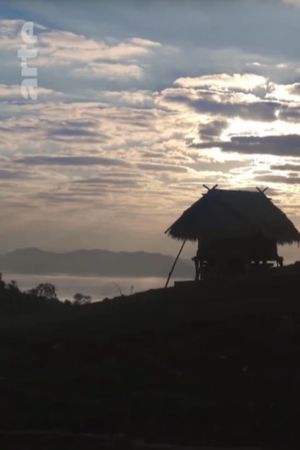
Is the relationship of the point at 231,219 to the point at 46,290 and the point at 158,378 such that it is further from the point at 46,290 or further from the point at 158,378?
the point at 158,378

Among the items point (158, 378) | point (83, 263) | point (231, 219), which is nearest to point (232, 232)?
point (231, 219)

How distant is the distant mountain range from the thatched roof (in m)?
22.2

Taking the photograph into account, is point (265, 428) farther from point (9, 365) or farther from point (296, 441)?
point (9, 365)

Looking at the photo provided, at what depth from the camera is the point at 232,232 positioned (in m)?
30.8

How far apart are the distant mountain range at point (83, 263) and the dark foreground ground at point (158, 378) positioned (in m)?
34.9

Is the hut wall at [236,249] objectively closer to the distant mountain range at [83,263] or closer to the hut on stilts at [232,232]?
the hut on stilts at [232,232]

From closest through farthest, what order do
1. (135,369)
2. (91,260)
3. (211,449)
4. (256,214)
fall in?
1. (211,449)
2. (135,369)
3. (256,214)
4. (91,260)

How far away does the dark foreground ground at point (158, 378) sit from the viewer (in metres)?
11.4

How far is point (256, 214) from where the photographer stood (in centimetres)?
3128

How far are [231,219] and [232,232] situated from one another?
0.44 metres

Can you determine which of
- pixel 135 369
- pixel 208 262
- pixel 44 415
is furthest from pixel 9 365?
pixel 208 262

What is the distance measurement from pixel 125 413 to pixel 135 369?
257 centimetres

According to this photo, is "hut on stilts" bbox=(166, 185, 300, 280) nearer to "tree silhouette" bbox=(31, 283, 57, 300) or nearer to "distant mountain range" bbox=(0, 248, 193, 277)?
"tree silhouette" bbox=(31, 283, 57, 300)

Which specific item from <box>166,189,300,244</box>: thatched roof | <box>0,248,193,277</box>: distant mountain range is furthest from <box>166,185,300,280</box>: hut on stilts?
<box>0,248,193,277</box>: distant mountain range
